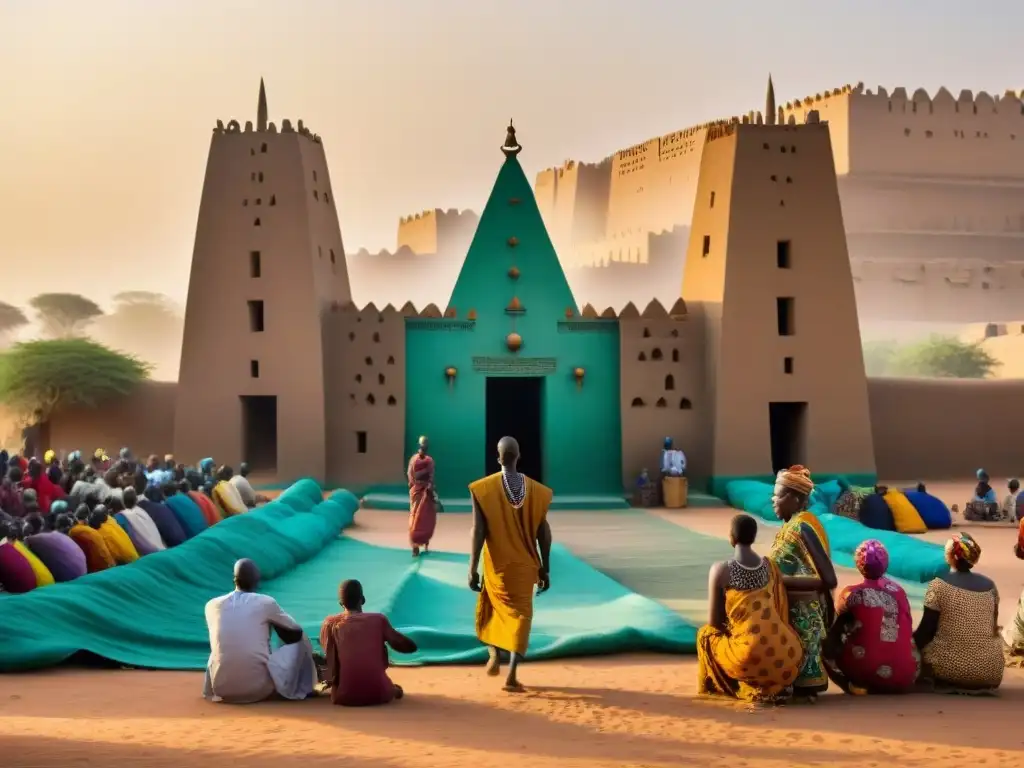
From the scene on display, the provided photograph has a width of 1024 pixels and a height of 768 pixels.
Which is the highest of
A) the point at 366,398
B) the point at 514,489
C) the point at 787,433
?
the point at 366,398

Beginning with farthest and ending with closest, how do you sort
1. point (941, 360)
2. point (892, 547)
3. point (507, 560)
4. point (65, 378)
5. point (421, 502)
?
point (941, 360) → point (65, 378) → point (421, 502) → point (892, 547) → point (507, 560)

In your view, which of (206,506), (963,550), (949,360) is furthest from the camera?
(949,360)

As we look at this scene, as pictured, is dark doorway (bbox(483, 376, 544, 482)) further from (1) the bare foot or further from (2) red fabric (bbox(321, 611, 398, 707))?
(2) red fabric (bbox(321, 611, 398, 707))

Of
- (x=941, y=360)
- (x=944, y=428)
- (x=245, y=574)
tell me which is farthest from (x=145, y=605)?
(x=941, y=360)

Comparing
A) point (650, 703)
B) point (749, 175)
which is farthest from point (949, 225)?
point (650, 703)

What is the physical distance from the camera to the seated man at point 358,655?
22.6 feet

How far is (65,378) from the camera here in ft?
77.2

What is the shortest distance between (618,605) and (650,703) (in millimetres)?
3322

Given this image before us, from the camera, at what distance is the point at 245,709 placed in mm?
6797

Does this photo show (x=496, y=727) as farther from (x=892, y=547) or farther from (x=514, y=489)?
(x=892, y=547)

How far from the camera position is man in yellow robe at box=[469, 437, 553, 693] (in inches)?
299

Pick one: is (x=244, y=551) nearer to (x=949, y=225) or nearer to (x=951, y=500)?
(x=951, y=500)

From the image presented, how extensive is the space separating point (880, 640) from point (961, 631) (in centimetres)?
54

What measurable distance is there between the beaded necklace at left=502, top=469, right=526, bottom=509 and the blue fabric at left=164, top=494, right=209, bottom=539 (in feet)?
20.9
